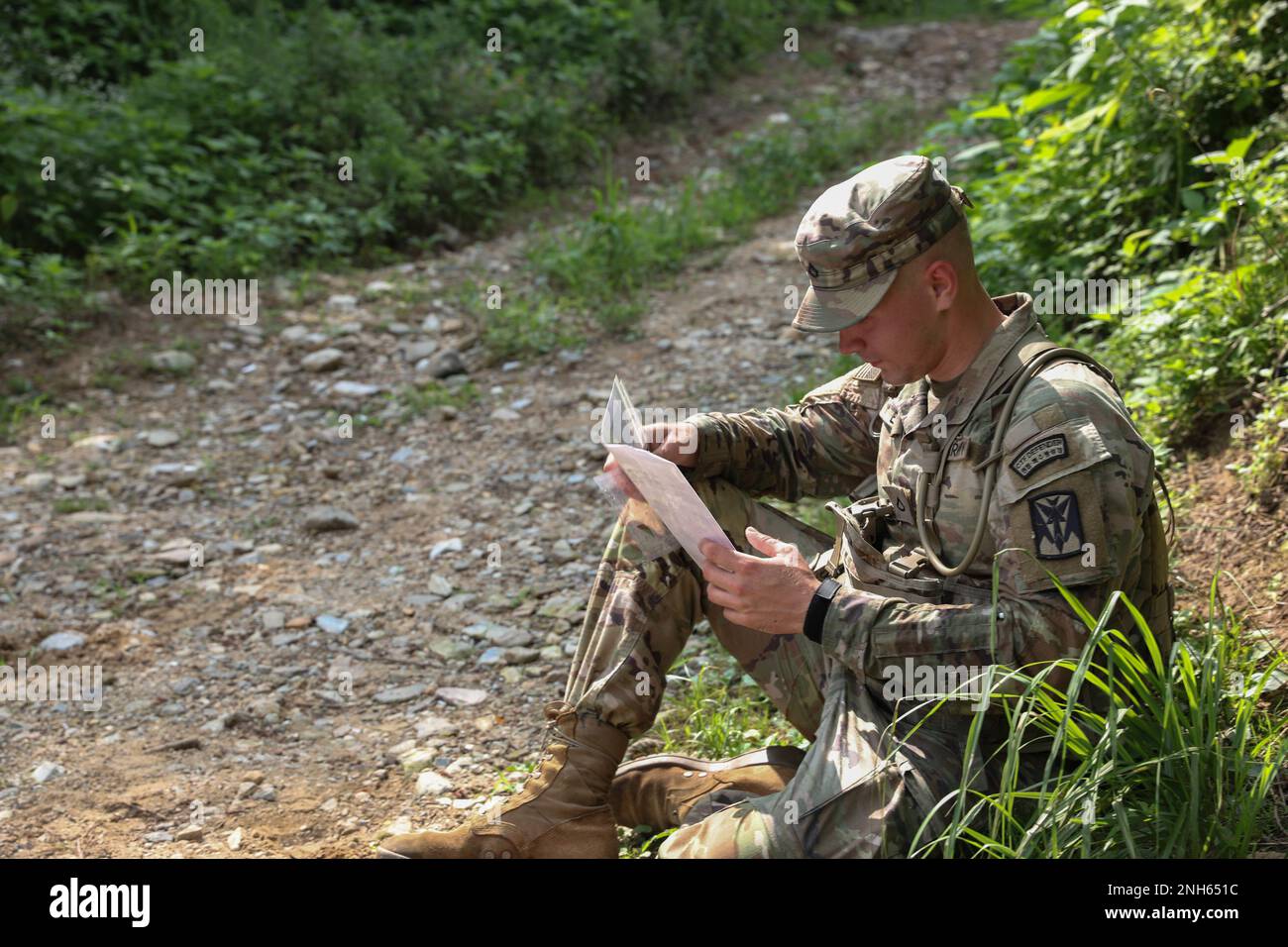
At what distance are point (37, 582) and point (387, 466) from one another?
A: 1.43m

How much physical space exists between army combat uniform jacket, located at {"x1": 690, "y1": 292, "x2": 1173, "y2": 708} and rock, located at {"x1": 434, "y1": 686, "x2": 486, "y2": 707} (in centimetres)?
144

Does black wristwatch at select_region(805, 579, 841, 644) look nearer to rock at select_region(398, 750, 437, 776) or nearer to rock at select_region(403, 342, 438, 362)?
rock at select_region(398, 750, 437, 776)

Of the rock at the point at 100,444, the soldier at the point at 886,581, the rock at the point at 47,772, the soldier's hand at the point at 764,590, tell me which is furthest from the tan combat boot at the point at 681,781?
the rock at the point at 100,444

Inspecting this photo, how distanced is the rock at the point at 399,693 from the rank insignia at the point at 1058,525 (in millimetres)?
2155

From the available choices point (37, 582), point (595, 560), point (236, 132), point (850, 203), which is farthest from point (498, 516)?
point (236, 132)

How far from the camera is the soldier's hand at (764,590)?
2.47 metres

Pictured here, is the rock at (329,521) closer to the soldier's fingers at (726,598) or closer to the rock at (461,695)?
the rock at (461,695)

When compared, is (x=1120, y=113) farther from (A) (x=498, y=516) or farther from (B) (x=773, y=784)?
(B) (x=773, y=784)

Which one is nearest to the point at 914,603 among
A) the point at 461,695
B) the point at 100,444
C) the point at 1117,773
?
the point at 1117,773

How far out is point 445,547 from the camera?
4.60 m

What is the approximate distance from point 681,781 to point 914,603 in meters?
0.80

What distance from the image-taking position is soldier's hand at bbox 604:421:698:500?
2.92 m

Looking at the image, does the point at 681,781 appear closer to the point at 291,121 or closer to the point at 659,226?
the point at 659,226

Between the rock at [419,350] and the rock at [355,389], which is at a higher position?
the rock at [419,350]
